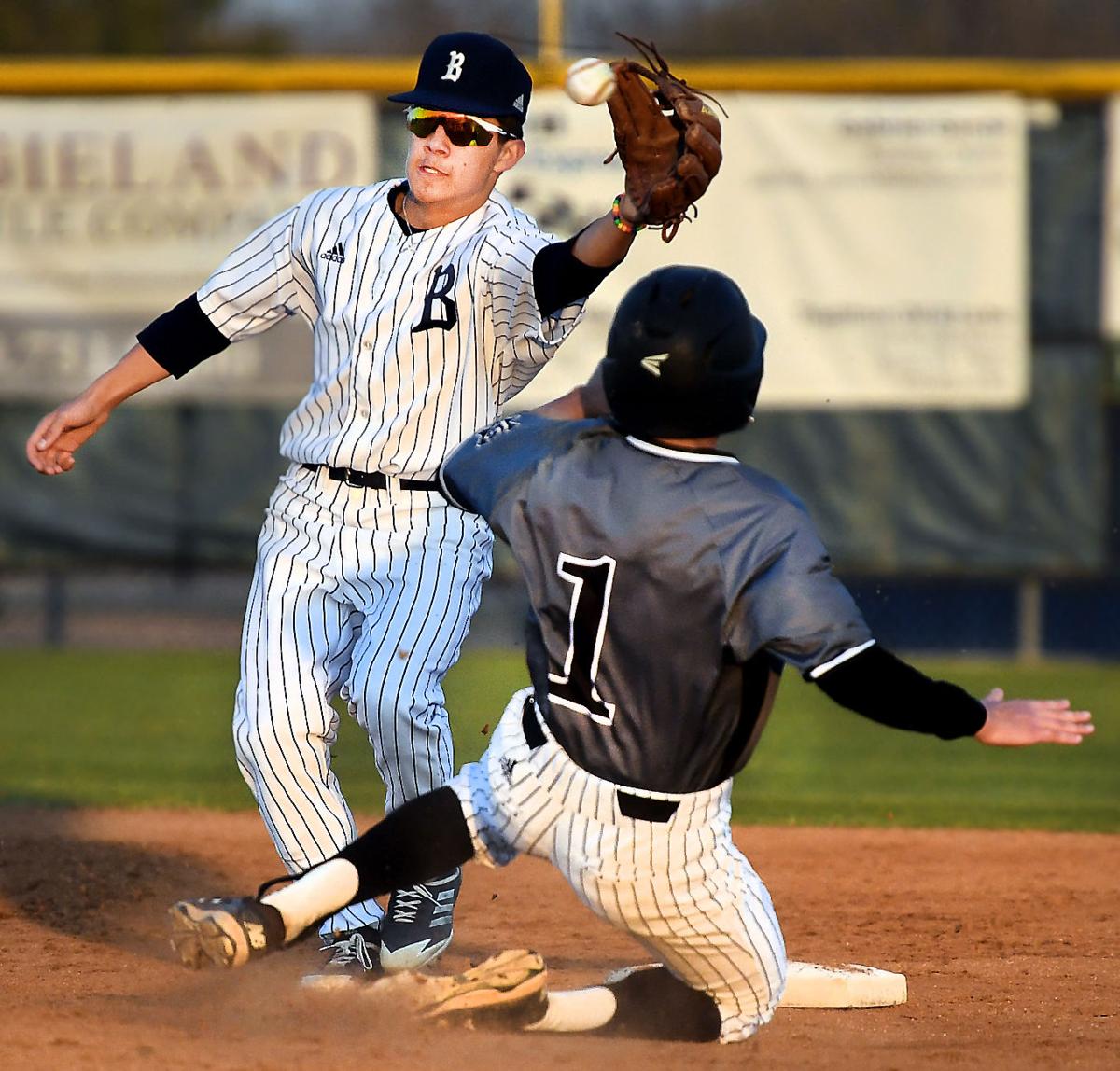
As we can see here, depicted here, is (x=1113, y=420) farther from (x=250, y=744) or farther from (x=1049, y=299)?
(x=250, y=744)

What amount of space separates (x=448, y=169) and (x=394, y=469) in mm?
559

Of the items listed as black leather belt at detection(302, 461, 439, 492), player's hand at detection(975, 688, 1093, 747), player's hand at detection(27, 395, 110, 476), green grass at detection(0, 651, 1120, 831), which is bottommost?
green grass at detection(0, 651, 1120, 831)

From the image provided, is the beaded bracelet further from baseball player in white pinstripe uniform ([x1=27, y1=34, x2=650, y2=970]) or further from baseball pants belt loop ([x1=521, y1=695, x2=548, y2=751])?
baseball pants belt loop ([x1=521, y1=695, x2=548, y2=751])

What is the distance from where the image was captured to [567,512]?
267 centimetres

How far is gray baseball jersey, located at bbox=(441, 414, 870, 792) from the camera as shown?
2.57m

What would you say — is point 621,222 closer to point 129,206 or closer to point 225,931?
point 225,931

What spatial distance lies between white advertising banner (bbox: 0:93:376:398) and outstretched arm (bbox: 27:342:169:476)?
5481 mm

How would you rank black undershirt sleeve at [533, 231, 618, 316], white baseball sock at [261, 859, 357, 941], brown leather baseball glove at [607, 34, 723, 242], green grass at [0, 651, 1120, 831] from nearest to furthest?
1. white baseball sock at [261, 859, 357, 941]
2. brown leather baseball glove at [607, 34, 723, 242]
3. black undershirt sleeve at [533, 231, 618, 316]
4. green grass at [0, 651, 1120, 831]

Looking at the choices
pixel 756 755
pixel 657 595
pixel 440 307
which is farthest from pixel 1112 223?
pixel 657 595

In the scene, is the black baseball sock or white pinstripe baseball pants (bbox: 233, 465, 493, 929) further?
white pinstripe baseball pants (bbox: 233, 465, 493, 929)

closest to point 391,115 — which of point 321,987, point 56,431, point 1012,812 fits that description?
point 1012,812

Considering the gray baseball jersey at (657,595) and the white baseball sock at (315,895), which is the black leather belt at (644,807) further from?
the white baseball sock at (315,895)

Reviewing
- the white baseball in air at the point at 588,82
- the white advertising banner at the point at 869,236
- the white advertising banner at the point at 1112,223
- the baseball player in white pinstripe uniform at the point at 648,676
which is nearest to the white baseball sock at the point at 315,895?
the baseball player in white pinstripe uniform at the point at 648,676

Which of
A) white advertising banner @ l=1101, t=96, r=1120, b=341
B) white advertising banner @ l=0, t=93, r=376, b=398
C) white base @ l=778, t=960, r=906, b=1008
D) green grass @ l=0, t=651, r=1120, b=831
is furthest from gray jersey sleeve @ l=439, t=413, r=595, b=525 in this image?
white advertising banner @ l=1101, t=96, r=1120, b=341
